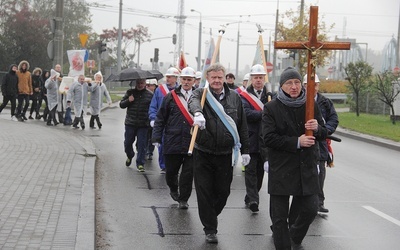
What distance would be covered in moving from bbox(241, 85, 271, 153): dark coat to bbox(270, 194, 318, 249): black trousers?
2.47m

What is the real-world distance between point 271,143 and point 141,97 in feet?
22.9

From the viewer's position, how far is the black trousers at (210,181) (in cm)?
807

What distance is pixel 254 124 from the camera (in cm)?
991

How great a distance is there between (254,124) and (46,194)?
277 cm

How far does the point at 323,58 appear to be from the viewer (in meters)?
46.0

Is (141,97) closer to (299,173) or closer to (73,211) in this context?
(73,211)

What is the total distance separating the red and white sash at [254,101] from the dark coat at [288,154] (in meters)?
2.78

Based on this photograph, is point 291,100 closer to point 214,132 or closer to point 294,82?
point 294,82

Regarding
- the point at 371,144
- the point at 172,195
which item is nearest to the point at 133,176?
the point at 172,195

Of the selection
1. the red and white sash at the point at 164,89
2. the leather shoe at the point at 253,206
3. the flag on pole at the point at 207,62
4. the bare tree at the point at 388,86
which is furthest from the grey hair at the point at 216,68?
the bare tree at the point at 388,86

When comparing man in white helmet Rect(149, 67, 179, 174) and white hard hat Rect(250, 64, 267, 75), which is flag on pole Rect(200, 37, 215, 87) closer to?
white hard hat Rect(250, 64, 267, 75)

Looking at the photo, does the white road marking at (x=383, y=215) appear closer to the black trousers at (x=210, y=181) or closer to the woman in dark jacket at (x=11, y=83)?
the black trousers at (x=210, y=181)

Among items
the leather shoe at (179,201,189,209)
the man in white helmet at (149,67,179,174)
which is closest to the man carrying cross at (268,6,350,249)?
the leather shoe at (179,201,189,209)

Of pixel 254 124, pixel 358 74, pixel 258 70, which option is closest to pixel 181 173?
pixel 254 124
